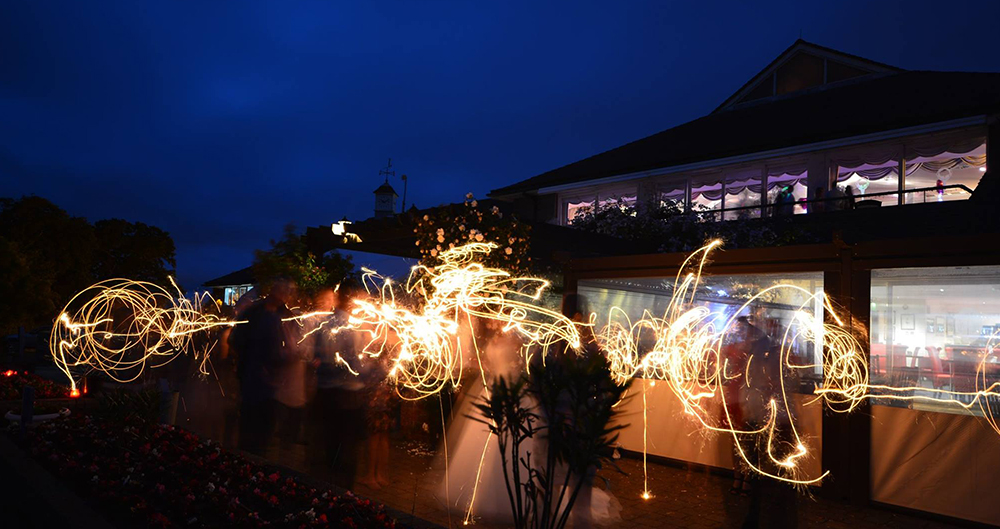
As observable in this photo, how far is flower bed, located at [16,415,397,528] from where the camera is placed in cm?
422

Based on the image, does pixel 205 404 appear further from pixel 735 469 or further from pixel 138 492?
pixel 735 469

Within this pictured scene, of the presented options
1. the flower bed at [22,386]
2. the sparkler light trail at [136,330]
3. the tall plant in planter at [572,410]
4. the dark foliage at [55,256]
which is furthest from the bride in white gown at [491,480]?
the dark foliage at [55,256]

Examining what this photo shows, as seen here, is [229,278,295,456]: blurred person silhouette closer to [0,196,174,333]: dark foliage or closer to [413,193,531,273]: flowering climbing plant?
[413,193,531,273]: flowering climbing plant

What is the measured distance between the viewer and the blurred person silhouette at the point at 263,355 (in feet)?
21.4

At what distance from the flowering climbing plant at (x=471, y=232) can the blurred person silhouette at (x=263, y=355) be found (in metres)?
2.91

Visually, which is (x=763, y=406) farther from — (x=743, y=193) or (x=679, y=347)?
(x=743, y=193)

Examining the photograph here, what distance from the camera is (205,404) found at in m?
8.85

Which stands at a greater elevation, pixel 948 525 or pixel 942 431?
pixel 942 431

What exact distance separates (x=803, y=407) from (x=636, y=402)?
2.23 m

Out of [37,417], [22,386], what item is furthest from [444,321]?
[22,386]

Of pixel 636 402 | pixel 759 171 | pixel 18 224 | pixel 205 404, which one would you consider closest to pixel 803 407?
pixel 636 402

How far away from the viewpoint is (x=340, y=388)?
6457 mm

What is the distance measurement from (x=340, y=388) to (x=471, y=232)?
3.34 meters

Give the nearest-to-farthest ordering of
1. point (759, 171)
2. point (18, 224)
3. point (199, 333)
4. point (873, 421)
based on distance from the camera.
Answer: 1. point (873, 421)
2. point (199, 333)
3. point (759, 171)
4. point (18, 224)
